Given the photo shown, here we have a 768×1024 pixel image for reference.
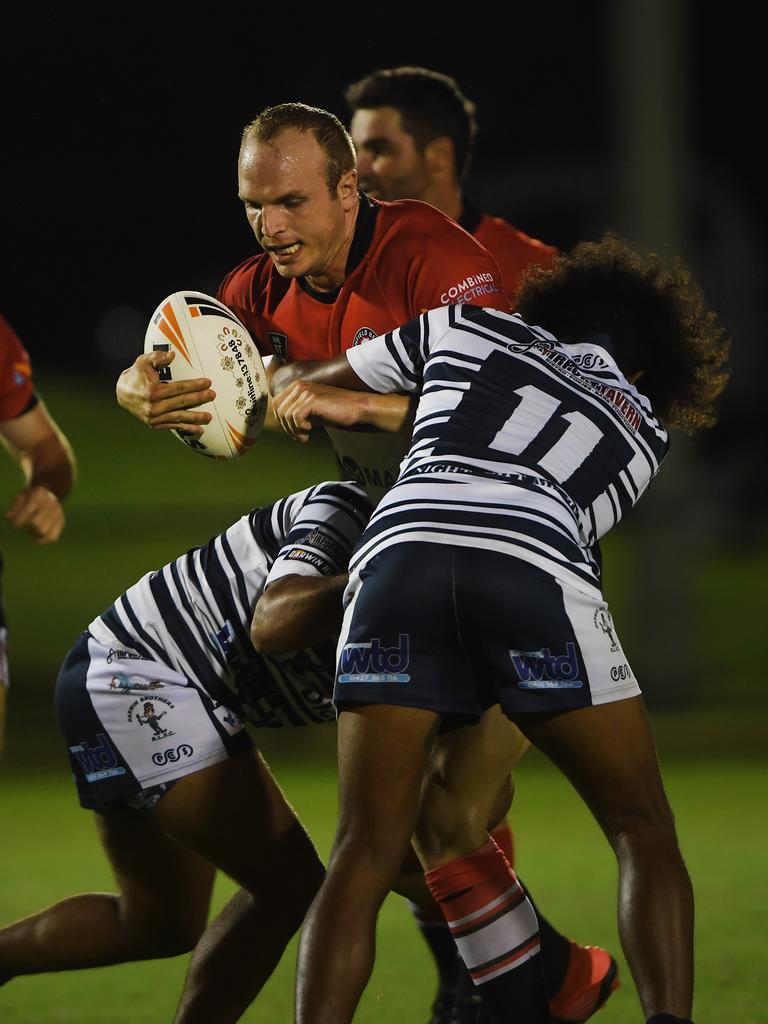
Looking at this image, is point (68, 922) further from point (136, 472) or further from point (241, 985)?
point (136, 472)

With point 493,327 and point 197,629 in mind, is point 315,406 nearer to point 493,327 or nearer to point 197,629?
point 493,327

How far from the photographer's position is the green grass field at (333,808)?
477 cm

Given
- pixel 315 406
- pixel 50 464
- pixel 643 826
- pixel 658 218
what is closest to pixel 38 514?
pixel 50 464

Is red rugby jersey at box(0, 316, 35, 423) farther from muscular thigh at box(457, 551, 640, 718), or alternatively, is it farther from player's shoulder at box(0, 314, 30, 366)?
muscular thigh at box(457, 551, 640, 718)

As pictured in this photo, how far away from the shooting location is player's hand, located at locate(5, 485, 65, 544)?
4480mm

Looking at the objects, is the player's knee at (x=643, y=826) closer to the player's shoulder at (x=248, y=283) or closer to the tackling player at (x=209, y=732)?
the tackling player at (x=209, y=732)

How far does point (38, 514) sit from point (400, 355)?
4.58 feet

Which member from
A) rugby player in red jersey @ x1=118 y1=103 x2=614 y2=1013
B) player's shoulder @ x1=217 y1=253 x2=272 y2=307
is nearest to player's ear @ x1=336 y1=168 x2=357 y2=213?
rugby player in red jersey @ x1=118 y1=103 x2=614 y2=1013

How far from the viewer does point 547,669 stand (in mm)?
3172

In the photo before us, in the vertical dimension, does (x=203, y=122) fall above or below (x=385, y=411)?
above

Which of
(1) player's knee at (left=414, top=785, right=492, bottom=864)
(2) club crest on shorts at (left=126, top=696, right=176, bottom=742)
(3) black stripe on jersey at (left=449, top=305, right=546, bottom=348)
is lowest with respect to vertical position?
(1) player's knee at (left=414, top=785, right=492, bottom=864)

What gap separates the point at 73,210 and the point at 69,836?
1772 cm

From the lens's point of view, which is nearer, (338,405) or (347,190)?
(338,405)

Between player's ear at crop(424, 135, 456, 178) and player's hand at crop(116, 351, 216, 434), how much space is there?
249 centimetres
